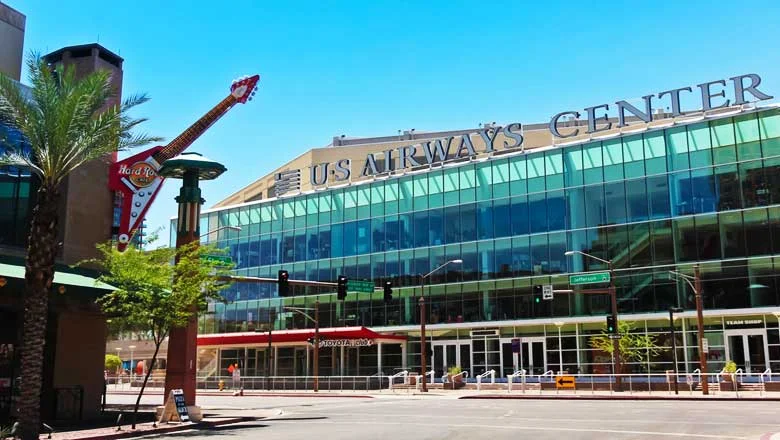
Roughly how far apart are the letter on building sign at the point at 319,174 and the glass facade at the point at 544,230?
1408 millimetres

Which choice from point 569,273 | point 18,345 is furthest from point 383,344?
point 18,345

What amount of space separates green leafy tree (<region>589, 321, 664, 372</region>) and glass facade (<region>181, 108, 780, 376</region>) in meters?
1.83

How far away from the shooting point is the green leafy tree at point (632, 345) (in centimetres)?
4950

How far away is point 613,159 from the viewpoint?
53.2 meters

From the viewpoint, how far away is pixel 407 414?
2895 centimetres

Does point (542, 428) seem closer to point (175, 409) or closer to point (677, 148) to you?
point (175, 409)

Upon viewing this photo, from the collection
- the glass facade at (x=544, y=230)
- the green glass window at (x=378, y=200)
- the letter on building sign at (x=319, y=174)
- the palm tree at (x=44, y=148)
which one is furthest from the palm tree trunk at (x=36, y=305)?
the letter on building sign at (x=319, y=174)

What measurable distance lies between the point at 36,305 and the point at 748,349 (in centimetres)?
4166

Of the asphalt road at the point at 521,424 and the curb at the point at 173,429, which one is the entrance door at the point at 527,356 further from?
the curb at the point at 173,429

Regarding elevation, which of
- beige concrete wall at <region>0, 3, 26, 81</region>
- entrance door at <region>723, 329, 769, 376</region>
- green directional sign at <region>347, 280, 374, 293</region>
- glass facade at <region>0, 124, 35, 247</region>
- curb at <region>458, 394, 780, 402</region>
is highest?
beige concrete wall at <region>0, 3, 26, 81</region>

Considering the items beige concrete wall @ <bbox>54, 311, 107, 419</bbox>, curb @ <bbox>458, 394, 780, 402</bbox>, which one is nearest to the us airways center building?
curb @ <bbox>458, 394, 780, 402</bbox>

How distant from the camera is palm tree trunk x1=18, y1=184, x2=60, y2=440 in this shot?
2008cm

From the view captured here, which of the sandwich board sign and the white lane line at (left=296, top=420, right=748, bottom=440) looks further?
the sandwich board sign

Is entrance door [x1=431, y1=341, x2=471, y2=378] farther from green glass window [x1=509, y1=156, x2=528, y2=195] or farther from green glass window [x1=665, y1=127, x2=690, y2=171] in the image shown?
green glass window [x1=665, y1=127, x2=690, y2=171]
